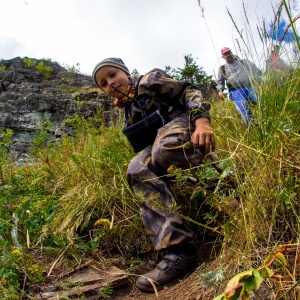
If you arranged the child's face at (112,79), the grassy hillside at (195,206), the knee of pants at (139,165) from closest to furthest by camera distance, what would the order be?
the grassy hillside at (195,206) → the knee of pants at (139,165) → the child's face at (112,79)

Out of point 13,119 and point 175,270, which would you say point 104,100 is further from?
point 175,270

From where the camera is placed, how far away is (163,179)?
2.23 meters

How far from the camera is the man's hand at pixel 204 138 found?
6.61 ft

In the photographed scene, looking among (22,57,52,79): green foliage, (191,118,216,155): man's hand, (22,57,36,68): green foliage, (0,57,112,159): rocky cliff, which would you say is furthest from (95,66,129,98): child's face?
(22,57,36,68): green foliage

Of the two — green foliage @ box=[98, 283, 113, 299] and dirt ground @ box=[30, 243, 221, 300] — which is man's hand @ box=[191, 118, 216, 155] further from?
green foliage @ box=[98, 283, 113, 299]

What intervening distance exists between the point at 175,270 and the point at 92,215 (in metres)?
1.00

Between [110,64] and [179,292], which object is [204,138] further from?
[110,64]

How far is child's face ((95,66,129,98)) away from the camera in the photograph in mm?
2623

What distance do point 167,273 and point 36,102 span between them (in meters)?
9.37

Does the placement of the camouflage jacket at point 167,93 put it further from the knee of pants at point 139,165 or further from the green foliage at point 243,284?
the green foliage at point 243,284

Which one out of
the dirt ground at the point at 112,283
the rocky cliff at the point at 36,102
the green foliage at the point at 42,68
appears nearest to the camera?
the dirt ground at the point at 112,283

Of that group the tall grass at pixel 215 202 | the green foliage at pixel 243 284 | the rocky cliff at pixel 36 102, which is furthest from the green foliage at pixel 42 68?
the green foliage at pixel 243 284

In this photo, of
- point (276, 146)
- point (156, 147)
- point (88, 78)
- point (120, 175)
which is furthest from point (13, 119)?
point (276, 146)

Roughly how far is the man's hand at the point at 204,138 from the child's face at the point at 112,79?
0.78 meters
